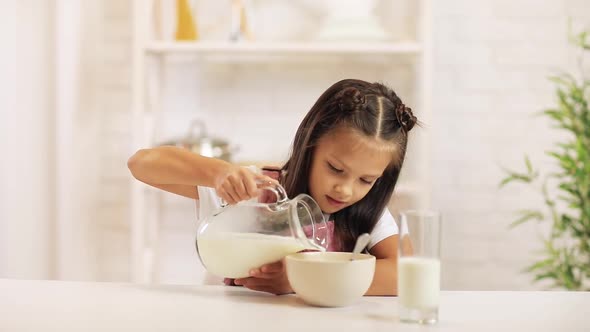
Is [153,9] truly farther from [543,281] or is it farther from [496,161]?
[543,281]

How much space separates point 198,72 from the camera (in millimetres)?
2904

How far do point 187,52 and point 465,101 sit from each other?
105 cm

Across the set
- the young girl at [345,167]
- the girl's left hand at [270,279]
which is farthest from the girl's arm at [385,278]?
the girl's left hand at [270,279]

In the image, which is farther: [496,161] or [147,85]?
[496,161]

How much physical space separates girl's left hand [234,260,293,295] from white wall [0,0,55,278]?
5.40ft

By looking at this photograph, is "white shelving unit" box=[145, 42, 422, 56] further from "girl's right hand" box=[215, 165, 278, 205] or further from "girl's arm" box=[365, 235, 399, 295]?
"girl's right hand" box=[215, 165, 278, 205]

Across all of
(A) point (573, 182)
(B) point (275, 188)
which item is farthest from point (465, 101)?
(B) point (275, 188)

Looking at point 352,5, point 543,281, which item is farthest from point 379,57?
point 543,281

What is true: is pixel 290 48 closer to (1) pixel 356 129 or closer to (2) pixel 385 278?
(1) pixel 356 129

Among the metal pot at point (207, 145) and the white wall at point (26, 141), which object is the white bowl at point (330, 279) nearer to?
the metal pot at point (207, 145)

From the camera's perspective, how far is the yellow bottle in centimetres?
264

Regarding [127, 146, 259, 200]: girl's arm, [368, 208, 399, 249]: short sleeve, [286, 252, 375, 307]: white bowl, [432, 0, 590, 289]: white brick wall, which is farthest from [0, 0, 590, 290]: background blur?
[286, 252, 375, 307]: white bowl

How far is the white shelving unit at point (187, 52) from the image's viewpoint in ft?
8.32

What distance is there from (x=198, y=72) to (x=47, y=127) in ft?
1.97
